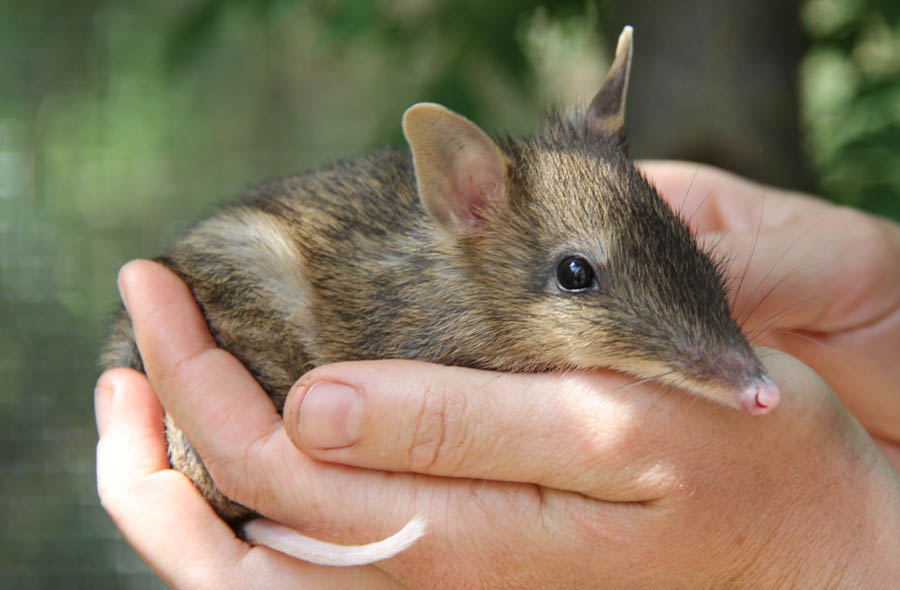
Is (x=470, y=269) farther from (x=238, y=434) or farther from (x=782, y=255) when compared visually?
(x=782, y=255)

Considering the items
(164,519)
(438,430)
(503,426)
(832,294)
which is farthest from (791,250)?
(164,519)

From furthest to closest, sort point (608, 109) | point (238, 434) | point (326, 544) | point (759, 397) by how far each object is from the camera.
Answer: point (608, 109) → point (238, 434) → point (326, 544) → point (759, 397)

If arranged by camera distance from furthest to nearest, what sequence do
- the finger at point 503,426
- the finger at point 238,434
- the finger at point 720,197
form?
the finger at point 720,197
the finger at point 238,434
the finger at point 503,426

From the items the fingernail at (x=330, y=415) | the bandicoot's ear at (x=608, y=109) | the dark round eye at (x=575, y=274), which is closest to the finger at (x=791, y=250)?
the bandicoot's ear at (x=608, y=109)

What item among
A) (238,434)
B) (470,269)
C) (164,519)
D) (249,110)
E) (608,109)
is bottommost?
(164,519)

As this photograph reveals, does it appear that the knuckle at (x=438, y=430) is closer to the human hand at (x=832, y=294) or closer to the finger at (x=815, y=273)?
the finger at (x=815, y=273)

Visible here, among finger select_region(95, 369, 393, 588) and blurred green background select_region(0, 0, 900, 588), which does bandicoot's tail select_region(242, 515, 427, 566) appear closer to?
finger select_region(95, 369, 393, 588)

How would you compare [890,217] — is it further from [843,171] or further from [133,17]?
[133,17]
